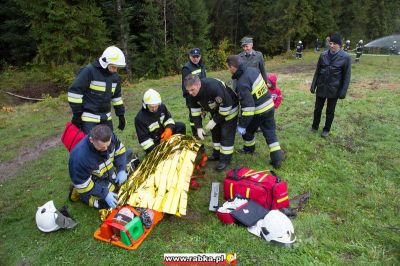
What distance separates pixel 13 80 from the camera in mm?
19188

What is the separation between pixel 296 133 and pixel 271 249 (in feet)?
13.8

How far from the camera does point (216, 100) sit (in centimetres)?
541

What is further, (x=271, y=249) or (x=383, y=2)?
(x=383, y=2)

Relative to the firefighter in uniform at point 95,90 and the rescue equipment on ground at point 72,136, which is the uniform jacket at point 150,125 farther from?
the rescue equipment on ground at point 72,136

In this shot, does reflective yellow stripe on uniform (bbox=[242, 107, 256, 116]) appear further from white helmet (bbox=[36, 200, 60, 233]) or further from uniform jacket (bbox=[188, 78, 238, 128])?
white helmet (bbox=[36, 200, 60, 233])

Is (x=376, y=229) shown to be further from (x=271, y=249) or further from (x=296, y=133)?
(x=296, y=133)

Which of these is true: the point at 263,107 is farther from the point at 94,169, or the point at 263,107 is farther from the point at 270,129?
the point at 94,169

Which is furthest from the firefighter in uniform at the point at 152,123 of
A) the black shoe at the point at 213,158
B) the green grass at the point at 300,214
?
the green grass at the point at 300,214

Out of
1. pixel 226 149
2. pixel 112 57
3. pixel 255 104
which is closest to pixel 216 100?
pixel 255 104

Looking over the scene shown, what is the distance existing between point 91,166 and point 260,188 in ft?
7.81

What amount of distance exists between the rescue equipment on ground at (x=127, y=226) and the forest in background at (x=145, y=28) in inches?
724

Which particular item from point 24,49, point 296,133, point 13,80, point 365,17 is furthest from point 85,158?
point 365,17

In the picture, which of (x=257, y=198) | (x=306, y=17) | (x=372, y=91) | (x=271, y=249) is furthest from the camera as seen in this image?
(x=306, y=17)

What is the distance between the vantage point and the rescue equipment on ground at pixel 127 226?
3996mm
